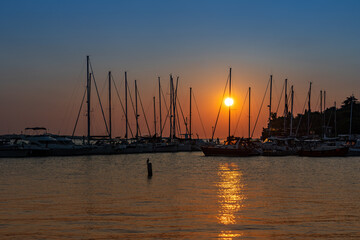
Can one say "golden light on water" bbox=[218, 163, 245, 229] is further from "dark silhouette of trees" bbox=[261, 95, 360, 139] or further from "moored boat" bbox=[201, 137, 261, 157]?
"dark silhouette of trees" bbox=[261, 95, 360, 139]

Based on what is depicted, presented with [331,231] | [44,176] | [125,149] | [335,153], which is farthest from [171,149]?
[331,231]

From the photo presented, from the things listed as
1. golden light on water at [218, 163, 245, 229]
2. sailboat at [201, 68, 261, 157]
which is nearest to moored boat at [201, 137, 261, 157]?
sailboat at [201, 68, 261, 157]

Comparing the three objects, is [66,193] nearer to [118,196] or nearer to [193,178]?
[118,196]

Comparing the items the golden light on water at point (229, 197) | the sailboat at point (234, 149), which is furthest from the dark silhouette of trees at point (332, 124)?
the golden light on water at point (229, 197)

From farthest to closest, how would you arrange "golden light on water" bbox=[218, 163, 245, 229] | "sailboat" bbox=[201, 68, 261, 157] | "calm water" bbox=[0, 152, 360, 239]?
"sailboat" bbox=[201, 68, 261, 157]
"golden light on water" bbox=[218, 163, 245, 229]
"calm water" bbox=[0, 152, 360, 239]

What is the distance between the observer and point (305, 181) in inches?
1721

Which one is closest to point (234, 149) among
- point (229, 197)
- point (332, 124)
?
point (229, 197)

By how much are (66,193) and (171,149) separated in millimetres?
78060

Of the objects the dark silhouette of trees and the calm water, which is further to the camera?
the dark silhouette of trees

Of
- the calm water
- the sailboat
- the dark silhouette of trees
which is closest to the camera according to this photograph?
the calm water

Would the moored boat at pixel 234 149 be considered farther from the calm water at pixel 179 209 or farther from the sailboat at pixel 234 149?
the calm water at pixel 179 209

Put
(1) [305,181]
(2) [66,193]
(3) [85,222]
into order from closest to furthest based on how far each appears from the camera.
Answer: (3) [85,222]
(2) [66,193]
(1) [305,181]

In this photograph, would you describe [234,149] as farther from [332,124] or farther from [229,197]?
[332,124]

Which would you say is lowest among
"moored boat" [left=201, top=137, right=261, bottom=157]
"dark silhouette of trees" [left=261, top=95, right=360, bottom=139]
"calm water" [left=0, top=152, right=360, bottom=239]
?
"calm water" [left=0, top=152, right=360, bottom=239]
